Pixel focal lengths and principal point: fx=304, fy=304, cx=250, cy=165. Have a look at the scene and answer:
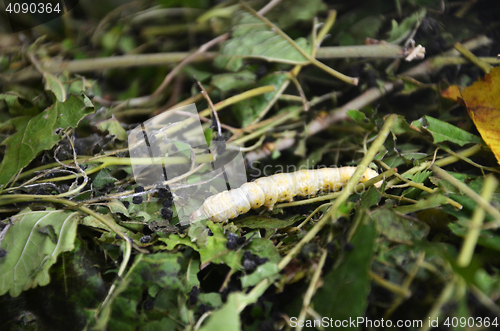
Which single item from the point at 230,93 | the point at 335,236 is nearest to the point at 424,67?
the point at 230,93

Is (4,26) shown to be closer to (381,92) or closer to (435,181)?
(381,92)

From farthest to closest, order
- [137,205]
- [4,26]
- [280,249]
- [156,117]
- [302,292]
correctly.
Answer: [4,26], [156,117], [137,205], [280,249], [302,292]

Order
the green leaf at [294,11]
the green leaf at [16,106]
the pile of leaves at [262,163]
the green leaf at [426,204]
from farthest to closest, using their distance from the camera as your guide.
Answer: the green leaf at [294,11], the green leaf at [16,106], the green leaf at [426,204], the pile of leaves at [262,163]

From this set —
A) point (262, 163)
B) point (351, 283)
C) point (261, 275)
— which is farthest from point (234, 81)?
point (351, 283)

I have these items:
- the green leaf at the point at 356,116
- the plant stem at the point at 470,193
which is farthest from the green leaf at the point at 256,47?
the plant stem at the point at 470,193

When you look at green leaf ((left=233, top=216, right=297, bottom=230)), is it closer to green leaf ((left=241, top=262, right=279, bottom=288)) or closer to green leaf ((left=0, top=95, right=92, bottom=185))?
green leaf ((left=241, top=262, right=279, bottom=288))

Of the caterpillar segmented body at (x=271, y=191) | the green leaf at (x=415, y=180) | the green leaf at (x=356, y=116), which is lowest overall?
the caterpillar segmented body at (x=271, y=191)

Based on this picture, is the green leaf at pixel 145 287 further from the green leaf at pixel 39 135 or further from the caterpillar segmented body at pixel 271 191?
the green leaf at pixel 39 135
